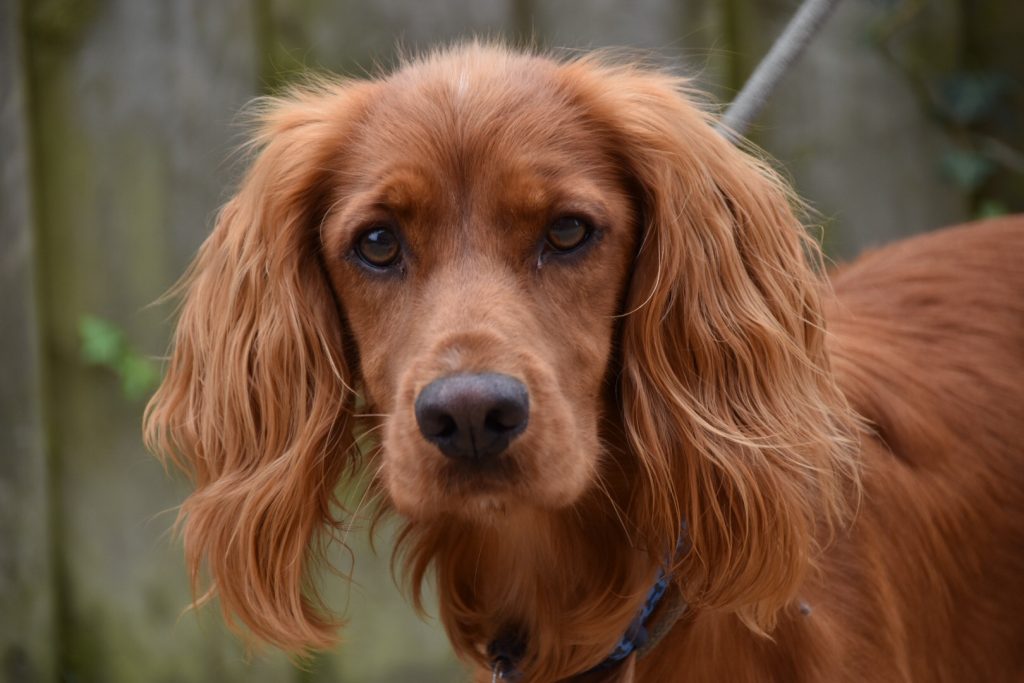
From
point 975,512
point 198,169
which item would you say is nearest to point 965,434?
point 975,512

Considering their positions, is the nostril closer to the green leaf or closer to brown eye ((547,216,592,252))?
brown eye ((547,216,592,252))

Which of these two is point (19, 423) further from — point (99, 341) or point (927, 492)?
point (927, 492)

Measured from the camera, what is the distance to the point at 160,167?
14.4 ft

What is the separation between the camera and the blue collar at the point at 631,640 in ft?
8.19

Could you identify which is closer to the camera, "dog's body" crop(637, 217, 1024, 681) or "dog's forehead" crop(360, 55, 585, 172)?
"dog's forehead" crop(360, 55, 585, 172)

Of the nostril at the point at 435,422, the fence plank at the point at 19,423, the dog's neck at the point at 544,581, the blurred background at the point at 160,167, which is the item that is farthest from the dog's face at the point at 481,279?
the fence plank at the point at 19,423

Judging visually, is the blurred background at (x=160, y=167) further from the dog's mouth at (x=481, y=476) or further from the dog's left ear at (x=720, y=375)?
the dog's mouth at (x=481, y=476)

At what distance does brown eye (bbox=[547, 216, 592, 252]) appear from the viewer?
2.38 m

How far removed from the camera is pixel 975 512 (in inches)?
115

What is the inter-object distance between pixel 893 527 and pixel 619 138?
3.52ft

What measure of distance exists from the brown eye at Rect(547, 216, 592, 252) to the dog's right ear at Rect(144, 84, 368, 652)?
1.72ft

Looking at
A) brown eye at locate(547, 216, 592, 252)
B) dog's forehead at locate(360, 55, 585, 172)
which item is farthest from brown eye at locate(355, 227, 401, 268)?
brown eye at locate(547, 216, 592, 252)

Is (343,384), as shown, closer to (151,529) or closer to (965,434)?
(965,434)

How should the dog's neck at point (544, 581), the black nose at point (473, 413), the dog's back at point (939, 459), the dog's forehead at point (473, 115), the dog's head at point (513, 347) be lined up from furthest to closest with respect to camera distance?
the dog's back at point (939, 459) < the dog's neck at point (544, 581) < the dog's forehead at point (473, 115) < the dog's head at point (513, 347) < the black nose at point (473, 413)
